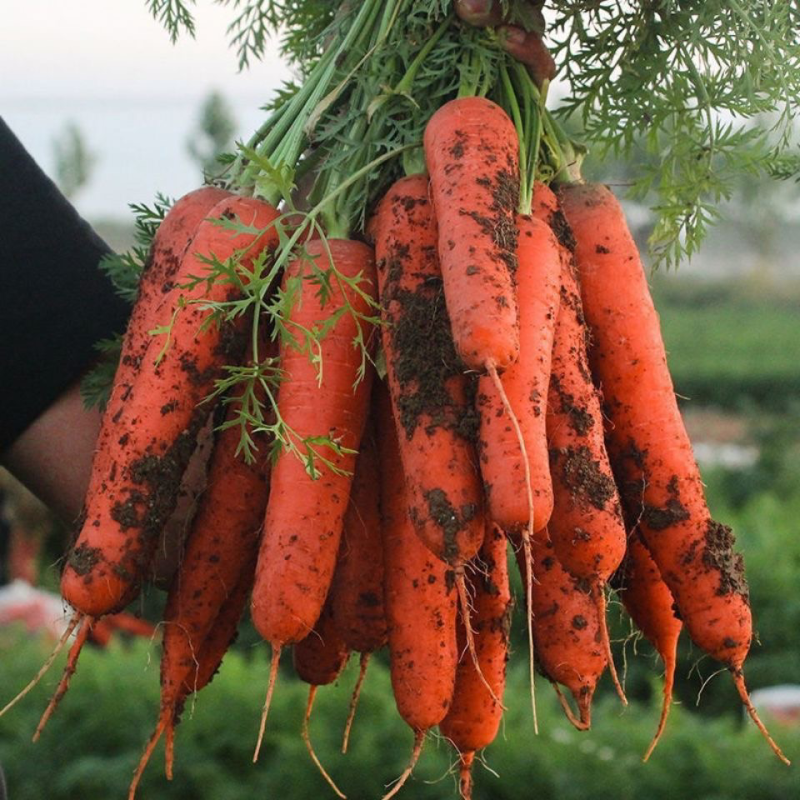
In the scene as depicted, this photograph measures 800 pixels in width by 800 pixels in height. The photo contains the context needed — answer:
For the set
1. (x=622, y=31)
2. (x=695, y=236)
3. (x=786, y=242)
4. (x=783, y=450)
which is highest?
(x=786, y=242)

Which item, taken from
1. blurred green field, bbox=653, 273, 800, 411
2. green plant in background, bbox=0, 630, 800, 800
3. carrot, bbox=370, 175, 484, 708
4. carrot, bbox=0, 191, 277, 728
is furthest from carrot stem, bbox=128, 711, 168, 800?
blurred green field, bbox=653, 273, 800, 411

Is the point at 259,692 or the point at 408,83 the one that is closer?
the point at 408,83

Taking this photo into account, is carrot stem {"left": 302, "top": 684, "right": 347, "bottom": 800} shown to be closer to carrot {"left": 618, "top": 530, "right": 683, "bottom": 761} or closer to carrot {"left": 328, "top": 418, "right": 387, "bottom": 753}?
carrot {"left": 328, "top": 418, "right": 387, "bottom": 753}

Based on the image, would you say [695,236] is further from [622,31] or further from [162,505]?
[162,505]

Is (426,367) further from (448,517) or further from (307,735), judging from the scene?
(307,735)

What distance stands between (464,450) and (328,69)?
0.47 m

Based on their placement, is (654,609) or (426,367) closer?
(426,367)

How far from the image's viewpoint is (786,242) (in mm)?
43812

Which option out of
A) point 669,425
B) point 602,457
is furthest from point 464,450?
point 669,425

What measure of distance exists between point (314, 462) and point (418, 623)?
0.69 ft

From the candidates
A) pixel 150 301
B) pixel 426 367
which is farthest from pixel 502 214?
pixel 150 301

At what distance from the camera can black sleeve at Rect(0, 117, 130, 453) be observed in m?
1.37

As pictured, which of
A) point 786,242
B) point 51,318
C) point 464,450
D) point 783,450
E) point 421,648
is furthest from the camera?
point 786,242

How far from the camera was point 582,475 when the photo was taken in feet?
3.59
